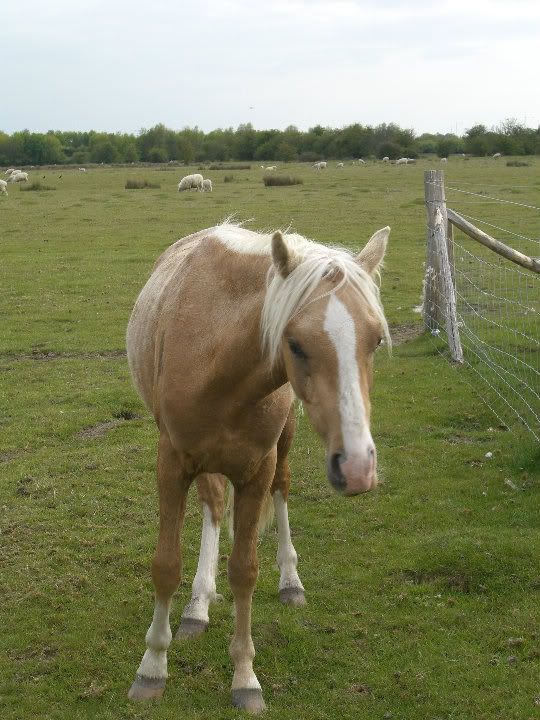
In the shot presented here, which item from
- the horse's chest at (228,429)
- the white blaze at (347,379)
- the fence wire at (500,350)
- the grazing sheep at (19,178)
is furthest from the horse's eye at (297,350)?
the grazing sheep at (19,178)

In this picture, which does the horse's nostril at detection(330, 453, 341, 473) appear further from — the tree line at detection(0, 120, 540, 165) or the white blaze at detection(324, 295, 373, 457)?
the tree line at detection(0, 120, 540, 165)

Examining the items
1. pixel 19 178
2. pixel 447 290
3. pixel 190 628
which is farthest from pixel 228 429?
pixel 19 178

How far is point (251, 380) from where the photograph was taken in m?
3.54

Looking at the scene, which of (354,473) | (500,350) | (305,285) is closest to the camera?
(354,473)

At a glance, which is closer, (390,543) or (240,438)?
(240,438)

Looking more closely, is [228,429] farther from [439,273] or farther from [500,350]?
[439,273]

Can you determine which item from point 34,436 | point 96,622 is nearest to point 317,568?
point 96,622

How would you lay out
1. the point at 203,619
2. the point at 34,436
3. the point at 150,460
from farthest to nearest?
1. the point at 34,436
2. the point at 150,460
3. the point at 203,619

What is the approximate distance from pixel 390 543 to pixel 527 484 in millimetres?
1388

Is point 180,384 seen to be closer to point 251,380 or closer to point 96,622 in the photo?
point 251,380

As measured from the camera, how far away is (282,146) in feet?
254

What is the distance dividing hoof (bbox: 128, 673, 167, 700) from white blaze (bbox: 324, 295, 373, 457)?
77.0 inches

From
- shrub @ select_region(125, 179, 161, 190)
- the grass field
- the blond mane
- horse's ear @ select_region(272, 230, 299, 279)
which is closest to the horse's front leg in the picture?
the grass field

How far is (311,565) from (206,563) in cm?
82
